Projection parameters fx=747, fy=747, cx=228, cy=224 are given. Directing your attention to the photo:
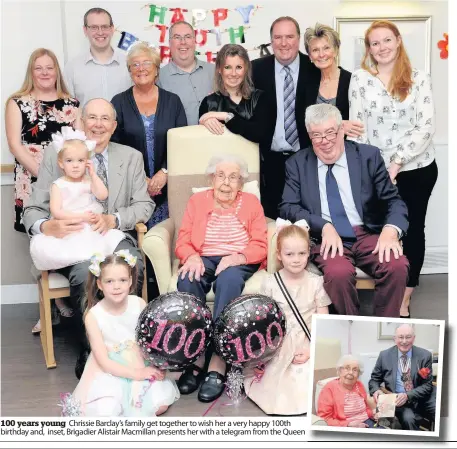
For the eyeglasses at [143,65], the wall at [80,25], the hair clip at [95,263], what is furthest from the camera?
the wall at [80,25]

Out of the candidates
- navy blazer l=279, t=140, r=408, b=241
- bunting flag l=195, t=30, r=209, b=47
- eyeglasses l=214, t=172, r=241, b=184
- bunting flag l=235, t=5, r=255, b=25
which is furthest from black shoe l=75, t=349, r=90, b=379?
bunting flag l=235, t=5, r=255, b=25

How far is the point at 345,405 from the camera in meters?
2.82

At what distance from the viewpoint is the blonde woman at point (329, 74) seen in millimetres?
3838

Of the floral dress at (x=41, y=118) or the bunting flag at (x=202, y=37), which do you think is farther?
the bunting flag at (x=202, y=37)

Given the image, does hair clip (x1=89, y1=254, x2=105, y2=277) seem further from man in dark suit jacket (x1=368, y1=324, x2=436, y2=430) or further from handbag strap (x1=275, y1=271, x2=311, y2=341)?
man in dark suit jacket (x1=368, y1=324, x2=436, y2=430)

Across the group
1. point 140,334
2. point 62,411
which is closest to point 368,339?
point 140,334

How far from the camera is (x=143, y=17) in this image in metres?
4.57

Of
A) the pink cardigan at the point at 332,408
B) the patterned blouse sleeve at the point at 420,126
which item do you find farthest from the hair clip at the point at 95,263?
the patterned blouse sleeve at the point at 420,126

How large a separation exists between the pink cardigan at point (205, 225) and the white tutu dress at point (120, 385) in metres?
0.42

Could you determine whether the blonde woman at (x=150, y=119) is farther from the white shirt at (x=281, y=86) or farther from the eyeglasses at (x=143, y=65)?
the white shirt at (x=281, y=86)

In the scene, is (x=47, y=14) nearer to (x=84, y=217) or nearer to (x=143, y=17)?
(x=143, y=17)

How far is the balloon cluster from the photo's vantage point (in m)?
3.08

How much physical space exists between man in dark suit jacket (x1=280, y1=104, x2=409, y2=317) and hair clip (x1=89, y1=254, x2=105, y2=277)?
94 centimetres

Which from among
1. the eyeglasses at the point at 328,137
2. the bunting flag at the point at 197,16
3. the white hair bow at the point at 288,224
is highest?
the bunting flag at the point at 197,16
